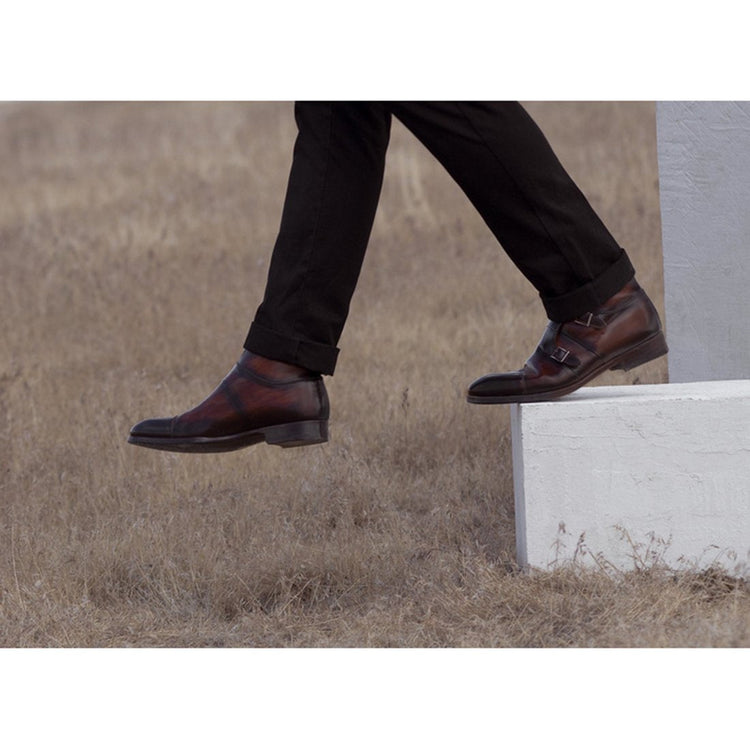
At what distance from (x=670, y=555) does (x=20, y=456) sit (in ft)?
8.99

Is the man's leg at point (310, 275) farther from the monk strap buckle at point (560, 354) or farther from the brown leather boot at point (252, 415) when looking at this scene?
the monk strap buckle at point (560, 354)

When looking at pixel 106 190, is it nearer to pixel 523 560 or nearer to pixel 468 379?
pixel 468 379

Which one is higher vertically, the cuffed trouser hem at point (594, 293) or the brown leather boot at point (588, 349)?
the cuffed trouser hem at point (594, 293)

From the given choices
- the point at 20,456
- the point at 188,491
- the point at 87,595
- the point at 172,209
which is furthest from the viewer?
the point at 172,209

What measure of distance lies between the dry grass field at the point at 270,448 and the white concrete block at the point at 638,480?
81 millimetres

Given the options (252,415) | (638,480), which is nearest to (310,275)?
(252,415)

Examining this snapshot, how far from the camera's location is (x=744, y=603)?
9.38ft

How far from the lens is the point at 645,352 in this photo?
2.93 metres

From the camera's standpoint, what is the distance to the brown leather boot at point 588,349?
9.36 feet

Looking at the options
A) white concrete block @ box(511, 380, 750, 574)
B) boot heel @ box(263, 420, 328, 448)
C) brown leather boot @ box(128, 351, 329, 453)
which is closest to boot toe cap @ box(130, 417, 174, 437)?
brown leather boot @ box(128, 351, 329, 453)

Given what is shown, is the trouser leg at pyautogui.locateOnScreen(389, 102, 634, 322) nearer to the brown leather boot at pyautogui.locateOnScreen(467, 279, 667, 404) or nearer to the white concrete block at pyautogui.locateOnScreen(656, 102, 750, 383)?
the brown leather boot at pyautogui.locateOnScreen(467, 279, 667, 404)

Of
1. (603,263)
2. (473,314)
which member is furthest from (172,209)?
(603,263)

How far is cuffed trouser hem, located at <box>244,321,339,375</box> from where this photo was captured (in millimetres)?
2789

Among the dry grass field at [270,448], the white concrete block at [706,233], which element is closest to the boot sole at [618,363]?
the dry grass field at [270,448]
